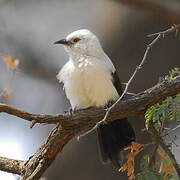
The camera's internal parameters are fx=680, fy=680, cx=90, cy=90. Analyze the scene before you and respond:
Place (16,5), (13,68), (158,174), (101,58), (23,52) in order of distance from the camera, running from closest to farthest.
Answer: (158,174), (13,68), (101,58), (23,52), (16,5)

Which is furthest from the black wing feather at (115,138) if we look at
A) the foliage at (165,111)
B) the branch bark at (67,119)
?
the foliage at (165,111)

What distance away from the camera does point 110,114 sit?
3930 millimetres

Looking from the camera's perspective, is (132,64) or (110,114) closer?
(110,114)

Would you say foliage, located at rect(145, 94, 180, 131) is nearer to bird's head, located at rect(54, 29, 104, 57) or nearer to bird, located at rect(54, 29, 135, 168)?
bird, located at rect(54, 29, 135, 168)

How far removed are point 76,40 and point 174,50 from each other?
90 cm

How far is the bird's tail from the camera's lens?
4891 millimetres

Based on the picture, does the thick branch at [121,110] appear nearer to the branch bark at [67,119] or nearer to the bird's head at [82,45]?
the branch bark at [67,119]

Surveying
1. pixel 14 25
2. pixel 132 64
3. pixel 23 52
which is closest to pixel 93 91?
pixel 132 64

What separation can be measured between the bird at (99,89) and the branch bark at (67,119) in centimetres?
72

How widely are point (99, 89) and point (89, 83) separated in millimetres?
84

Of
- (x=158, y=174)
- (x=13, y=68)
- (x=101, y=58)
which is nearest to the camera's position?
(x=158, y=174)

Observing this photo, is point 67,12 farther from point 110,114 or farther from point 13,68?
point 110,114

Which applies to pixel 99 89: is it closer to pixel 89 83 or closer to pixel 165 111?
→ pixel 89 83

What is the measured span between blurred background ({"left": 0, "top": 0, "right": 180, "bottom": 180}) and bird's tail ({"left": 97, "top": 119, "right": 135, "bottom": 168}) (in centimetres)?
47
